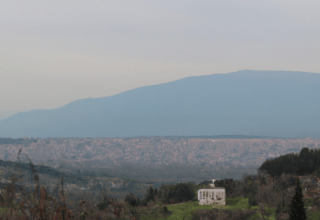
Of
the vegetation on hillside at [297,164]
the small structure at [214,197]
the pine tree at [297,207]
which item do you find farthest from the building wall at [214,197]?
the pine tree at [297,207]

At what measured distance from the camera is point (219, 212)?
33281 millimetres

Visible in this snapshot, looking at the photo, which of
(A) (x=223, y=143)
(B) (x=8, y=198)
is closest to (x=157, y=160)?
(A) (x=223, y=143)

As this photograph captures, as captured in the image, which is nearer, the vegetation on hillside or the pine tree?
the pine tree

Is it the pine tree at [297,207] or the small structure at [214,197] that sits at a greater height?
the pine tree at [297,207]

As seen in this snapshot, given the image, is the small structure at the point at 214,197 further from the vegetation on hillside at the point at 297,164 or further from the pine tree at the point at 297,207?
the pine tree at the point at 297,207

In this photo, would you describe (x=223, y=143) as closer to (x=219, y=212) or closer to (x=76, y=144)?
(x=76, y=144)

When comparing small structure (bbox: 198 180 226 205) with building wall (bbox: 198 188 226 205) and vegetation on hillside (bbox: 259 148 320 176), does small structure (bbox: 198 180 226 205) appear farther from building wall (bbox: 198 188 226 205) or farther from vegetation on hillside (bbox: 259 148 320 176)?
vegetation on hillside (bbox: 259 148 320 176)

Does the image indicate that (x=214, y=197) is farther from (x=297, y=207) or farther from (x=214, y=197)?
(x=297, y=207)

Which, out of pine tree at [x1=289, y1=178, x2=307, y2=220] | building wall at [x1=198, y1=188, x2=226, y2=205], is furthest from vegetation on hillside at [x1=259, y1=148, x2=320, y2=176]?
pine tree at [x1=289, y1=178, x2=307, y2=220]

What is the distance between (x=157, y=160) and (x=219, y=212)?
142557 millimetres

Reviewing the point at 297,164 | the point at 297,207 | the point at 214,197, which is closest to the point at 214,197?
the point at 214,197

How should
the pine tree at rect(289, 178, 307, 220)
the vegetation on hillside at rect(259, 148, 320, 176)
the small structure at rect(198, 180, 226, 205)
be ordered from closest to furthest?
the pine tree at rect(289, 178, 307, 220), the small structure at rect(198, 180, 226, 205), the vegetation on hillside at rect(259, 148, 320, 176)

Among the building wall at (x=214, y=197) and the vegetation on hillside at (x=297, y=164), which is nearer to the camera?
the building wall at (x=214, y=197)

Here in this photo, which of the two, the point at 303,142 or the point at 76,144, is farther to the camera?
the point at 76,144
